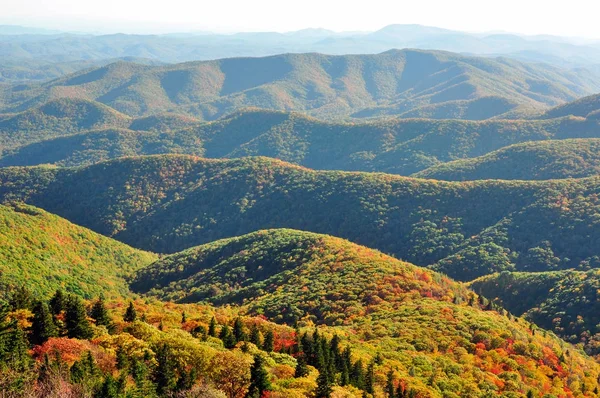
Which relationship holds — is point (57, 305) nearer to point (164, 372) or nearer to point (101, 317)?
point (101, 317)

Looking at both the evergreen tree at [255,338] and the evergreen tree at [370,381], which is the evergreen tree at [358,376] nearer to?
the evergreen tree at [370,381]

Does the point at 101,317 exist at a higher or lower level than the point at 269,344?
higher

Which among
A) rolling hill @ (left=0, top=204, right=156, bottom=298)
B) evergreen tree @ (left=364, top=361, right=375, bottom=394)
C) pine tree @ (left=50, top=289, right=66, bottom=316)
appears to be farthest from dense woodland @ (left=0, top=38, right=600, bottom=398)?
rolling hill @ (left=0, top=204, right=156, bottom=298)

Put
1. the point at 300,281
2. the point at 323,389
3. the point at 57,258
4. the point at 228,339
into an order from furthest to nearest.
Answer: the point at 57,258
the point at 300,281
the point at 228,339
the point at 323,389

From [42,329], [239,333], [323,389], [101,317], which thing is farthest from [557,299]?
[42,329]

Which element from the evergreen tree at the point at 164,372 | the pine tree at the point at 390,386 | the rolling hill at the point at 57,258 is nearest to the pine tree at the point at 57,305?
the evergreen tree at the point at 164,372

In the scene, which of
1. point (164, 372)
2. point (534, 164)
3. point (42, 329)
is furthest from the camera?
point (534, 164)
